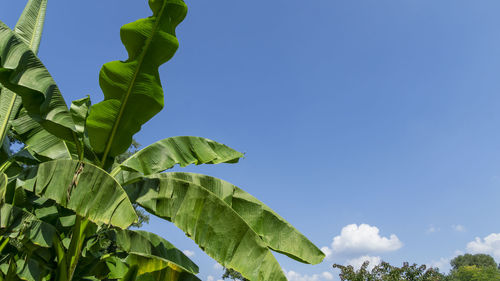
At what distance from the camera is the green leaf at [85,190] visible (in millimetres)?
3213

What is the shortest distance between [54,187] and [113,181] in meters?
0.67

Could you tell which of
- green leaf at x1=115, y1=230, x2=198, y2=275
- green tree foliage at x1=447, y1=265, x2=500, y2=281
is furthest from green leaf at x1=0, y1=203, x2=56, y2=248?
green tree foliage at x1=447, y1=265, x2=500, y2=281

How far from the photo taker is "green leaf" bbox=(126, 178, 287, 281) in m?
3.54

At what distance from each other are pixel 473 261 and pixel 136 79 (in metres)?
68.6

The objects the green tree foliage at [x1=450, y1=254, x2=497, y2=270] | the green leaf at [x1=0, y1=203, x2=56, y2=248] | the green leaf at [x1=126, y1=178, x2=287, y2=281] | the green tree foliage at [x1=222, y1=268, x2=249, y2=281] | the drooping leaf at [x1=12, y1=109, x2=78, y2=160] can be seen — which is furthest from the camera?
the green tree foliage at [x1=450, y1=254, x2=497, y2=270]

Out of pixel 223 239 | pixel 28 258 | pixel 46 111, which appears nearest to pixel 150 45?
pixel 46 111

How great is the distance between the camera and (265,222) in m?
4.80

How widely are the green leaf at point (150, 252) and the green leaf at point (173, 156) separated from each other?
93 cm

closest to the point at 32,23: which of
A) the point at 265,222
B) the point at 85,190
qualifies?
the point at 85,190

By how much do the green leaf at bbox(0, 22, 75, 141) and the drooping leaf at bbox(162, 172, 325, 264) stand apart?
1.35 metres

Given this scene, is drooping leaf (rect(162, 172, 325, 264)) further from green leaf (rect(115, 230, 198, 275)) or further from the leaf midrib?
green leaf (rect(115, 230, 198, 275))

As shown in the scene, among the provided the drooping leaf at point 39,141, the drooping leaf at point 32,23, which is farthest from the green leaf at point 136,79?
the drooping leaf at point 32,23

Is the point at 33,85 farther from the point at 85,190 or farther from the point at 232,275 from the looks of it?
the point at 232,275

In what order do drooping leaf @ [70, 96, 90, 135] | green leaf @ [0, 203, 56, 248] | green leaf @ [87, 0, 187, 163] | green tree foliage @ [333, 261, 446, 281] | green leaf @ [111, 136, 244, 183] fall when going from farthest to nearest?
green tree foliage @ [333, 261, 446, 281]
green leaf @ [111, 136, 244, 183]
drooping leaf @ [70, 96, 90, 135]
green leaf @ [0, 203, 56, 248]
green leaf @ [87, 0, 187, 163]
